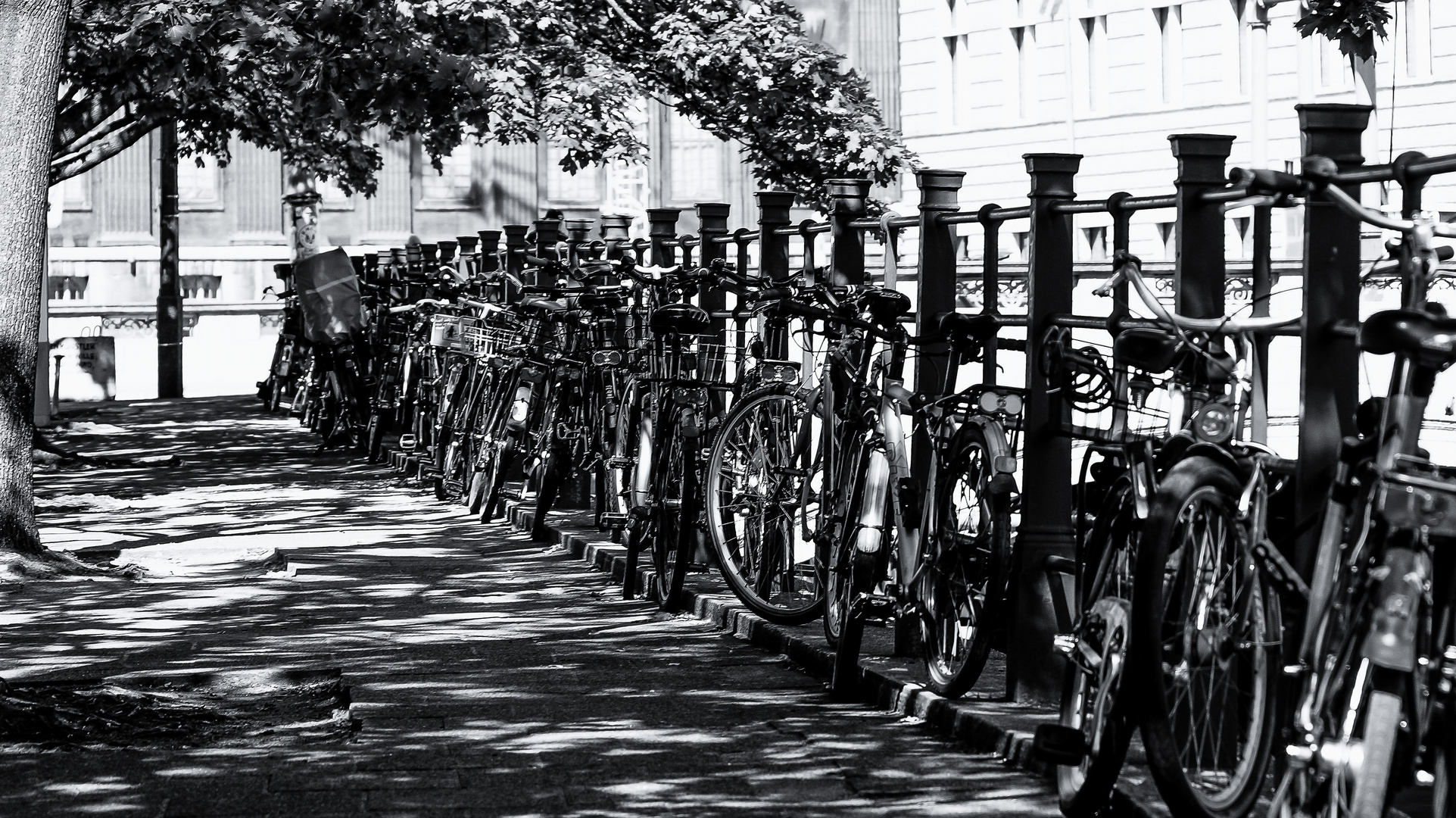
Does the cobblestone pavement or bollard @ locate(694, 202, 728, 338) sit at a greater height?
bollard @ locate(694, 202, 728, 338)

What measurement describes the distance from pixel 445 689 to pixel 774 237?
11.7ft

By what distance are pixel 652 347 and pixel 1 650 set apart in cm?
335

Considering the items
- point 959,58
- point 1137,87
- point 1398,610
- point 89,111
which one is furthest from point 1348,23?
point 959,58

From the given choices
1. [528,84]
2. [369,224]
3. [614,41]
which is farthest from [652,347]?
[369,224]

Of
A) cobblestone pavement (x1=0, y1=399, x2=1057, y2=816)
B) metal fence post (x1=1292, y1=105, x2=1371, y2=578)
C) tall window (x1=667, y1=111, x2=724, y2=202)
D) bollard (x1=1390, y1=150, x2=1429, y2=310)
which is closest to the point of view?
bollard (x1=1390, y1=150, x2=1429, y2=310)

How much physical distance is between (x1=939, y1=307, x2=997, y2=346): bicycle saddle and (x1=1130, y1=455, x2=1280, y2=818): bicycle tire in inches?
78.6

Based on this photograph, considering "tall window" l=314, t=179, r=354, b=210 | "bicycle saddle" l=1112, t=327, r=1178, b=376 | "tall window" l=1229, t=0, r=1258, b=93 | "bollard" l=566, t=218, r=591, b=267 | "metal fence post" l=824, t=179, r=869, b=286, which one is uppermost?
"tall window" l=1229, t=0, r=1258, b=93

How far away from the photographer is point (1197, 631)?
4.95 meters

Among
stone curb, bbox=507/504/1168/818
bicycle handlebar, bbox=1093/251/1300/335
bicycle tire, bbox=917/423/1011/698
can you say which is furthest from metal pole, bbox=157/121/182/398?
bicycle handlebar, bbox=1093/251/1300/335

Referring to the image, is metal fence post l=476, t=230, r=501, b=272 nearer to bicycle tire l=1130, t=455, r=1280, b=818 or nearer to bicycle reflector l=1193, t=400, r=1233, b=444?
bicycle reflector l=1193, t=400, r=1233, b=444

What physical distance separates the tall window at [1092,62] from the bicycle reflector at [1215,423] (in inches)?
1284

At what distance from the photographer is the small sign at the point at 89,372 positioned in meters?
30.0

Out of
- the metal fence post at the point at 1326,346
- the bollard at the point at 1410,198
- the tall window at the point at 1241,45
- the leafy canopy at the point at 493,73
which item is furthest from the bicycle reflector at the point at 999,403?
the tall window at the point at 1241,45

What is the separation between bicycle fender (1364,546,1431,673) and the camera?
405 centimetres
